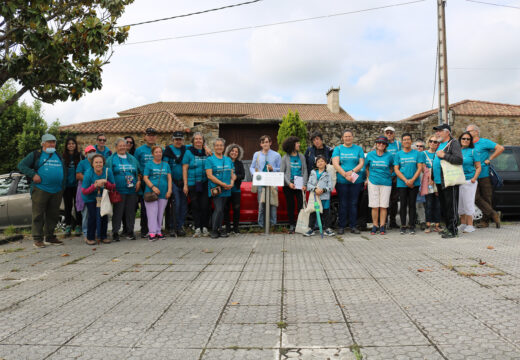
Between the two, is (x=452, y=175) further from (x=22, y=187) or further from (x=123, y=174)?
(x=22, y=187)

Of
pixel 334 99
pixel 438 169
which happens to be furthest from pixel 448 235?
pixel 334 99

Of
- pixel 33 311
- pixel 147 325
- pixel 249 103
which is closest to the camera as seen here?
pixel 147 325

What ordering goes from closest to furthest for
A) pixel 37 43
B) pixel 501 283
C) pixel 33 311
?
pixel 33 311, pixel 501 283, pixel 37 43

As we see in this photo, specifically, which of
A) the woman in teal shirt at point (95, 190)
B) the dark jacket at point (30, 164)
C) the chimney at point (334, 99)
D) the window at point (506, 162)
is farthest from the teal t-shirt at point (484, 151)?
the chimney at point (334, 99)

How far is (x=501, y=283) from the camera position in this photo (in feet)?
13.1

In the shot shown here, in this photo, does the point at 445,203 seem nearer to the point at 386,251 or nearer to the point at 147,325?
the point at 386,251

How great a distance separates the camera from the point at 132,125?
68.0 ft

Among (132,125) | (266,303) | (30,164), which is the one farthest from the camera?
(132,125)

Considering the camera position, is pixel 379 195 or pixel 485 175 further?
pixel 485 175

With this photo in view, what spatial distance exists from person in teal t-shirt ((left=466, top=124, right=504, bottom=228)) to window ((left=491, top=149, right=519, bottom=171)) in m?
1.40

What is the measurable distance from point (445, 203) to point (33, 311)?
629 cm

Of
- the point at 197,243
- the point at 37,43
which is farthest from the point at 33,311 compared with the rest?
the point at 37,43

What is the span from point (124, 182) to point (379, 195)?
188 inches

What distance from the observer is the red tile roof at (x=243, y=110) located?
36.8 meters
